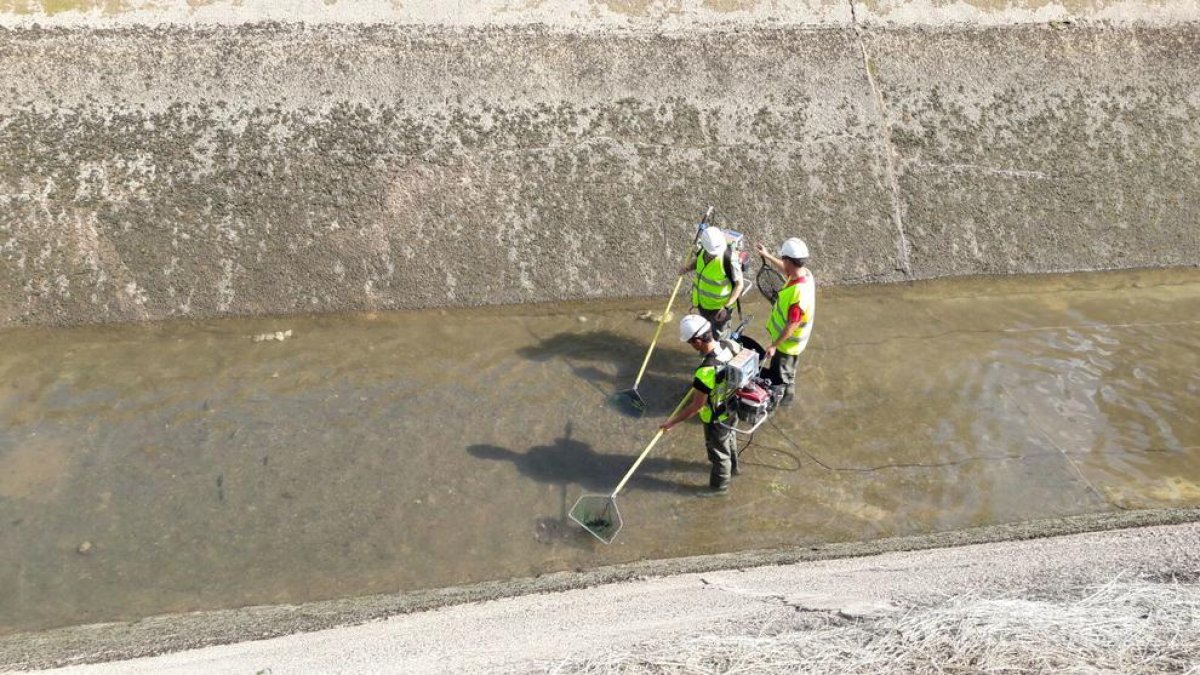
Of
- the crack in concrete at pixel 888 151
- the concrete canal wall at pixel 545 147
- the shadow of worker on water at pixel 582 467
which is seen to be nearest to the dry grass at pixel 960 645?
the shadow of worker on water at pixel 582 467

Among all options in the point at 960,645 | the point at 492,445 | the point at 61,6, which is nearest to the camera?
the point at 960,645

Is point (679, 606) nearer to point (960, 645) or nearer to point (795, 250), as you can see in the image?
point (960, 645)

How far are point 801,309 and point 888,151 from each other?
17.6ft

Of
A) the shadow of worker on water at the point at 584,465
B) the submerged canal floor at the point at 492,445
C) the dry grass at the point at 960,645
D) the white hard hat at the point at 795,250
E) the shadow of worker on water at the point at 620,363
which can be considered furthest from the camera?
the shadow of worker on water at the point at 620,363

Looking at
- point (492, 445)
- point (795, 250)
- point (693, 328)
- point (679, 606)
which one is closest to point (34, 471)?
point (492, 445)

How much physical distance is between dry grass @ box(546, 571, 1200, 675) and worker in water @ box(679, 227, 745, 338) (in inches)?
139

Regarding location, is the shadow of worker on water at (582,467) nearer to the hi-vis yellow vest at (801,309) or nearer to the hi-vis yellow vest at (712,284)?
the hi-vis yellow vest at (801,309)

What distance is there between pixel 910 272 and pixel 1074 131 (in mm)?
4004

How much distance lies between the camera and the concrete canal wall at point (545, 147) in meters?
10.1

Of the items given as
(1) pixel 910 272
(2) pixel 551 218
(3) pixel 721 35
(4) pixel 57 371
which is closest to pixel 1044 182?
(1) pixel 910 272

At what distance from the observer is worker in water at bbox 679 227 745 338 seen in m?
8.42

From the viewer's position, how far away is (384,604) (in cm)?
649

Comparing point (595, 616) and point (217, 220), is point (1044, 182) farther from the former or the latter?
point (217, 220)

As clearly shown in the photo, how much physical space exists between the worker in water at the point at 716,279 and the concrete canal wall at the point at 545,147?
204 centimetres
